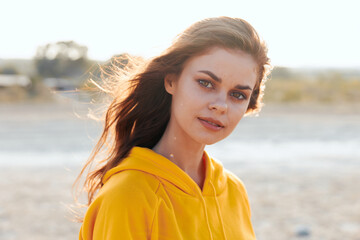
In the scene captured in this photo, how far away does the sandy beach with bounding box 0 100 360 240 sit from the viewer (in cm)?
489

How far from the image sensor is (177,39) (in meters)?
1.64

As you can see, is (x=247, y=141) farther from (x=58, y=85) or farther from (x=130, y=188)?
(x=130, y=188)

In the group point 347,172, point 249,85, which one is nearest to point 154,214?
point 249,85

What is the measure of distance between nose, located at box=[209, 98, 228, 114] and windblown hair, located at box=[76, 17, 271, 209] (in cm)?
17

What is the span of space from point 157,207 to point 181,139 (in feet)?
1.16

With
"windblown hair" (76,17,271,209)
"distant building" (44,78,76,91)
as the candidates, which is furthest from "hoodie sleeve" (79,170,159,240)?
"distant building" (44,78,76,91)

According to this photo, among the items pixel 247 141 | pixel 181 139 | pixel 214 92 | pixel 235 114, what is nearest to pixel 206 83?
pixel 214 92

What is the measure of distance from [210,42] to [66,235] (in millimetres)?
3569

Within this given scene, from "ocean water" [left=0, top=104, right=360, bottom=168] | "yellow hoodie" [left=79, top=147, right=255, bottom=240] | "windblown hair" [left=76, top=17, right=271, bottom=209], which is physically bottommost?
"ocean water" [left=0, top=104, right=360, bottom=168]

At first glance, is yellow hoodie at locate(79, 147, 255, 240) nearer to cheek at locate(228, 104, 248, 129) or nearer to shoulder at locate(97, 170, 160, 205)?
shoulder at locate(97, 170, 160, 205)

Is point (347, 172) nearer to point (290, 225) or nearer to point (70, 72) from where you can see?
point (290, 225)

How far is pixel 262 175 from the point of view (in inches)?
275

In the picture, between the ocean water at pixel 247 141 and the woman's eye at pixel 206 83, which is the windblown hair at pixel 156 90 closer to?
the woman's eye at pixel 206 83

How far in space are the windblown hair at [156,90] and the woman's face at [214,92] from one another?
33 millimetres
